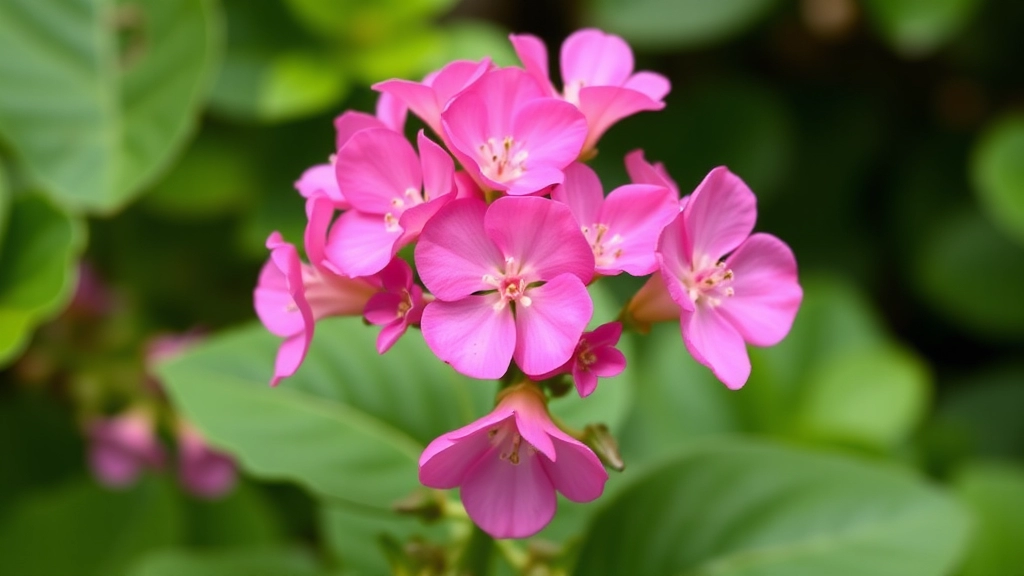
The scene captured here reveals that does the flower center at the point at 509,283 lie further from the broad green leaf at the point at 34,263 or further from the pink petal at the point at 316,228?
the broad green leaf at the point at 34,263

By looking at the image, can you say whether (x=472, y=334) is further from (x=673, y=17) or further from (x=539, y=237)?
(x=673, y=17)

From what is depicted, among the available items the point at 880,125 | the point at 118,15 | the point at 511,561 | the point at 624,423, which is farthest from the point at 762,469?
the point at 880,125

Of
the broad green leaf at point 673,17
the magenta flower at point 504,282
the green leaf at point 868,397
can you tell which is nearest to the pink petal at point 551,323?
the magenta flower at point 504,282

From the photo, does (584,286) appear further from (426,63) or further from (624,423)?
(426,63)

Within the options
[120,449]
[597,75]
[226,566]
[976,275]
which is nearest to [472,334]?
[597,75]

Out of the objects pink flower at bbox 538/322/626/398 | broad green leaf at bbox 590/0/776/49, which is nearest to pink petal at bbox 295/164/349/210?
pink flower at bbox 538/322/626/398
